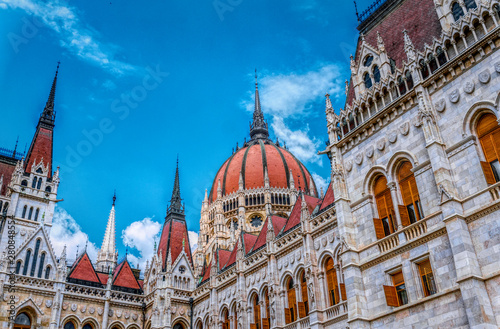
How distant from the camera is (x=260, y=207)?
64.8 meters

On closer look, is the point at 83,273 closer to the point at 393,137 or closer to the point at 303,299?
the point at 303,299

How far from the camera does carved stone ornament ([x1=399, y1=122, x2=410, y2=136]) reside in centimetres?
2139

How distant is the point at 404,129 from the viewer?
21562mm

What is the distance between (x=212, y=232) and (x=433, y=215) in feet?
167

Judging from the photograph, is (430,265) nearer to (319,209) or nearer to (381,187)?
(381,187)

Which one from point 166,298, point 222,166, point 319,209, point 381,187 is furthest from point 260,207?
point 381,187

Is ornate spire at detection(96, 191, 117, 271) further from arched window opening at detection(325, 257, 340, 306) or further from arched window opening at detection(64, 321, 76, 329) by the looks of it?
arched window opening at detection(325, 257, 340, 306)

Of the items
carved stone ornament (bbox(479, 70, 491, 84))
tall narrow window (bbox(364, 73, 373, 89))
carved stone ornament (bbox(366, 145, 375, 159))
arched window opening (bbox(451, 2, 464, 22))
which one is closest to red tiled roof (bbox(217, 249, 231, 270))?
carved stone ornament (bbox(366, 145, 375, 159))

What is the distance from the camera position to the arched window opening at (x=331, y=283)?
27527mm

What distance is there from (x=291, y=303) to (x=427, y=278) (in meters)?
14.1

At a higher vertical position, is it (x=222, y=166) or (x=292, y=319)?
(x=222, y=166)

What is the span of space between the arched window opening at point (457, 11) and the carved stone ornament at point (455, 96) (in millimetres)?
3671

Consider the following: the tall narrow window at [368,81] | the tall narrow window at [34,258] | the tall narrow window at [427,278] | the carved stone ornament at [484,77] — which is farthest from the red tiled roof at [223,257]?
the carved stone ornament at [484,77]

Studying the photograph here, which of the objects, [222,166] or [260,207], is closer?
[260,207]
